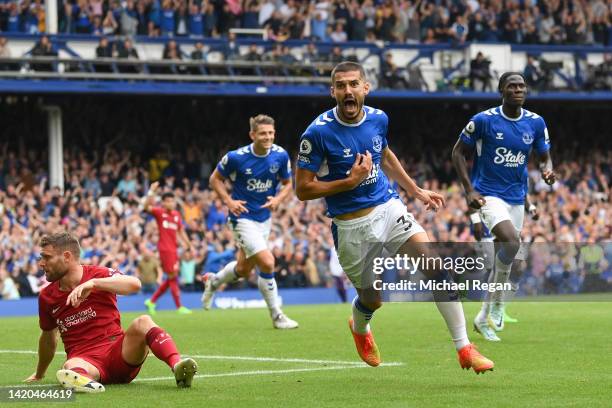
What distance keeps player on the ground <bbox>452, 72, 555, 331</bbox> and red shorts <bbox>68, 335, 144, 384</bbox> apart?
18.2ft

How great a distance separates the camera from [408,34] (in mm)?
36594

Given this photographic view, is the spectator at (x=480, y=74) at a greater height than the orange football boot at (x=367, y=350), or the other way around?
the orange football boot at (x=367, y=350)

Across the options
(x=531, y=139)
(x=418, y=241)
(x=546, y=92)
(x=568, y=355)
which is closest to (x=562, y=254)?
(x=546, y=92)

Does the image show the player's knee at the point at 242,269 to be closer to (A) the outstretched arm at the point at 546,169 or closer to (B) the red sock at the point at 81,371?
(A) the outstretched arm at the point at 546,169

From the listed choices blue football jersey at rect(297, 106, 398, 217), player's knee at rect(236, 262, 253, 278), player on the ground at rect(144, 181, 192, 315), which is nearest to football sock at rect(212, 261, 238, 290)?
player's knee at rect(236, 262, 253, 278)

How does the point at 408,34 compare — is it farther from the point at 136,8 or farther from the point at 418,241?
the point at 418,241

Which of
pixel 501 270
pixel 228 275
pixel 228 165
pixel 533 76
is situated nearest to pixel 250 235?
pixel 228 165

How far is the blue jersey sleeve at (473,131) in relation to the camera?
13.9 m

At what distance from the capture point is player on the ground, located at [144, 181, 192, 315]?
2278cm

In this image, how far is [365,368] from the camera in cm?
1091

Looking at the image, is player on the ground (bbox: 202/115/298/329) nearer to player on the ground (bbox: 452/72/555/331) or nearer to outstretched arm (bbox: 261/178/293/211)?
outstretched arm (bbox: 261/178/293/211)

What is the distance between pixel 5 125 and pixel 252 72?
22.3ft

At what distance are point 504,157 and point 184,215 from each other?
17.3 metres

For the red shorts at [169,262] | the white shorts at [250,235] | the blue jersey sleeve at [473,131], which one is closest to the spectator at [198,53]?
the red shorts at [169,262]
